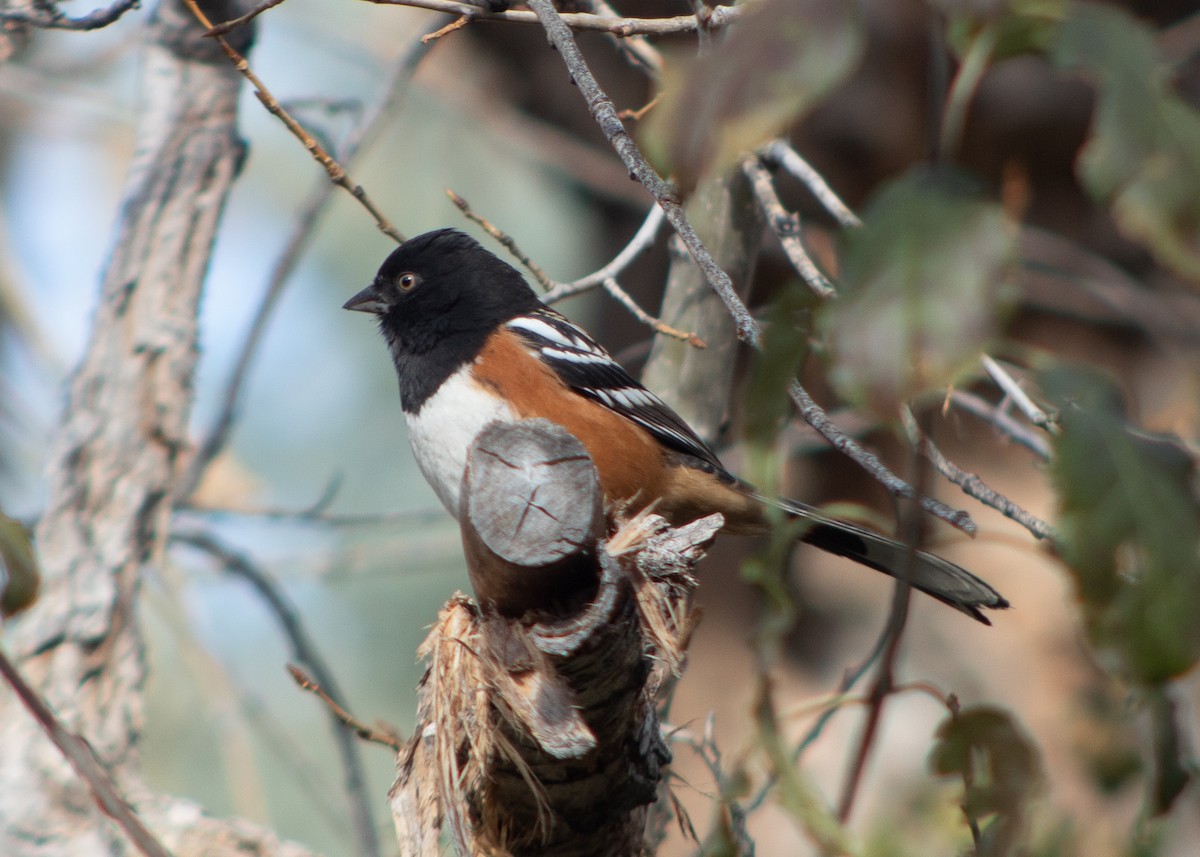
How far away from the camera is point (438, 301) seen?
286 cm

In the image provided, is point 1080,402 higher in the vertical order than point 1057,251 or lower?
higher

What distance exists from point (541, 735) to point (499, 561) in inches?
9.4

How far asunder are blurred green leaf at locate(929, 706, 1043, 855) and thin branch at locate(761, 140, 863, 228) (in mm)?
1210

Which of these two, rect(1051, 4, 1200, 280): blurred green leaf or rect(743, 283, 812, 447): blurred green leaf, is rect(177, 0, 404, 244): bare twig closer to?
rect(743, 283, 812, 447): blurred green leaf

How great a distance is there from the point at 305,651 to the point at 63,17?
5.62ft

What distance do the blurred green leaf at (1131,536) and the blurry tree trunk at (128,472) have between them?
7.06 ft

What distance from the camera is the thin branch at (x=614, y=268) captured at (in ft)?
7.77

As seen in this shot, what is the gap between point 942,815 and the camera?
6.33 feet

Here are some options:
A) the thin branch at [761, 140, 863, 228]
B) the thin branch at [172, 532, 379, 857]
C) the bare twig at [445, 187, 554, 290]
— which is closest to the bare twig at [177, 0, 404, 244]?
the bare twig at [445, 187, 554, 290]

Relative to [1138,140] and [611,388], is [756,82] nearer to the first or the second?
[1138,140]

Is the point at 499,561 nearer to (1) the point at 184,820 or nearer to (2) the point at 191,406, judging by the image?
(1) the point at 184,820

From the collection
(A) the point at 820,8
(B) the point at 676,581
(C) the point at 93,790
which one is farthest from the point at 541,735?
(A) the point at 820,8

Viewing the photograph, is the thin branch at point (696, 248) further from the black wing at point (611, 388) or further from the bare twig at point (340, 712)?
the black wing at point (611, 388)

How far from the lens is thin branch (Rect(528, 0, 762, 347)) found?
127 cm
